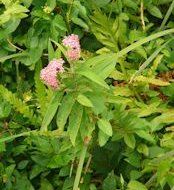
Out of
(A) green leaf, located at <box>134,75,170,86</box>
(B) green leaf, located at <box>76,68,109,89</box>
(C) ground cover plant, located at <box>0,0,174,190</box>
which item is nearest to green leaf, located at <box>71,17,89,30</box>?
(C) ground cover plant, located at <box>0,0,174,190</box>

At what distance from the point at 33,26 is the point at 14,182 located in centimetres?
57

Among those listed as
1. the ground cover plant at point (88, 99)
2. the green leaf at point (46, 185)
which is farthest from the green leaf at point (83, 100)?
the green leaf at point (46, 185)

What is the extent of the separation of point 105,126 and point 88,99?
115 mm

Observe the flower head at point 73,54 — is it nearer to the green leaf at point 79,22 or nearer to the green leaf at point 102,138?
the green leaf at point 102,138

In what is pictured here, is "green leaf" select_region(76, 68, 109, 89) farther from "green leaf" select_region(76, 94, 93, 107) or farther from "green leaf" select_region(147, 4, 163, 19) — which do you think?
"green leaf" select_region(147, 4, 163, 19)

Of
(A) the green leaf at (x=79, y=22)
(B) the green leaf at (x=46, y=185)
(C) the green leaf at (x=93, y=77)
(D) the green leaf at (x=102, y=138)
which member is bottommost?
(B) the green leaf at (x=46, y=185)

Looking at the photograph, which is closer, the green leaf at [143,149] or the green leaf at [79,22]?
the green leaf at [143,149]

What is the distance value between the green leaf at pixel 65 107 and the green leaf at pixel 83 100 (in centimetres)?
2

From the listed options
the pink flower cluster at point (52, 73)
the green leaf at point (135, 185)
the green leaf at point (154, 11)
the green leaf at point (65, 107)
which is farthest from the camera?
the green leaf at point (154, 11)

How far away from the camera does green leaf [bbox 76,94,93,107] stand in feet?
4.35

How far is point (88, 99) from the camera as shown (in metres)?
1.35

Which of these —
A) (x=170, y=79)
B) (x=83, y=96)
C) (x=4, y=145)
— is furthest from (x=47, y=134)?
(x=170, y=79)

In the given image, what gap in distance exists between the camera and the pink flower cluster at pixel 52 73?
1255 mm

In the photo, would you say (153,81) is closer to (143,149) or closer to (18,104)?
(143,149)
